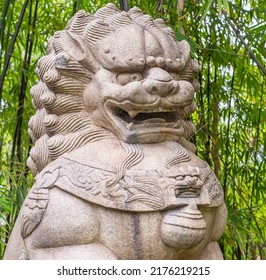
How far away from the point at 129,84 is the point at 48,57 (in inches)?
13.8

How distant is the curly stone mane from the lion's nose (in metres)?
0.05

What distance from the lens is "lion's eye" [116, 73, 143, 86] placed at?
102 inches

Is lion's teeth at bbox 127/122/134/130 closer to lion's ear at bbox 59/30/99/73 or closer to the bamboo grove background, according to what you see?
lion's ear at bbox 59/30/99/73

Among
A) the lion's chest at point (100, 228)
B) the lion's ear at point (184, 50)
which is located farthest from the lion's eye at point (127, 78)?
the lion's chest at point (100, 228)

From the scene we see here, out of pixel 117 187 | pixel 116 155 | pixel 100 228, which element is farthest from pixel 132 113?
pixel 100 228

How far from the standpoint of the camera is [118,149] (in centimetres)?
254

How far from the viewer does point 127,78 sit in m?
2.58

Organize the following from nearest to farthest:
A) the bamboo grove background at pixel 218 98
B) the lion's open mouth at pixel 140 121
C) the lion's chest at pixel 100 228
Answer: the lion's chest at pixel 100 228 < the lion's open mouth at pixel 140 121 < the bamboo grove background at pixel 218 98

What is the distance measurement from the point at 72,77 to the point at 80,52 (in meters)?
0.09

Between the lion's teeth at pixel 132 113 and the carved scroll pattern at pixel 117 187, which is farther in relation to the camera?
the lion's teeth at pixel 132 113

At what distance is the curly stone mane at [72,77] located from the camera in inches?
102

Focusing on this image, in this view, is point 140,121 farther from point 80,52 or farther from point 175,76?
point 80,52

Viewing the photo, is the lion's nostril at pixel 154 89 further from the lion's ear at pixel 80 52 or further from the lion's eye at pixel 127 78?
the lion's ear at pixel 80 52
